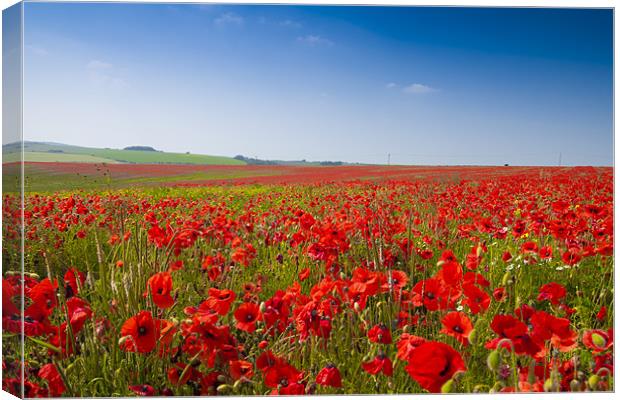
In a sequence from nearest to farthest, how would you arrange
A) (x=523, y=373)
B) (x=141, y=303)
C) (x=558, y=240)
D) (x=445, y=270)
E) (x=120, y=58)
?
(x=523, y=373) < (x=445, y=270) < (x=141, y=303) < (x=120, y=58) < (x=558, y=240)

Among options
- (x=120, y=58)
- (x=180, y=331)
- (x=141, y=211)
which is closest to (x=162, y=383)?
(x=180, y=331)

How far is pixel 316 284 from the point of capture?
2709 millimetres

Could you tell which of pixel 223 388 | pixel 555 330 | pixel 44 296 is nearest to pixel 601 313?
pixel 555 330

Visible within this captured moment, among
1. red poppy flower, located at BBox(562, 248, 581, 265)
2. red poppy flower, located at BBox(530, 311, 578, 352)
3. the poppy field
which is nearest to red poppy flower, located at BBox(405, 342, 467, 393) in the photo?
the poppy field

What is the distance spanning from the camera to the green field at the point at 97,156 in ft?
7.99

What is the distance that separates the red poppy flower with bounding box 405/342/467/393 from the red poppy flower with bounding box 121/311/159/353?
1.07m

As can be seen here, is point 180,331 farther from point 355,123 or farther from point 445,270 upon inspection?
point 355,123

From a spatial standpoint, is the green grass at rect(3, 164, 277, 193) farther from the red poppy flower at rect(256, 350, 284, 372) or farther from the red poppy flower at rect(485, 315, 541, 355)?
the red poppy flower at rect(485, 315, 541, 355)

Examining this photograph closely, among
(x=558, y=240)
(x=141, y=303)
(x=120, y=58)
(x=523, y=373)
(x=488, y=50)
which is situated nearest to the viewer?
(x=523, y=373)

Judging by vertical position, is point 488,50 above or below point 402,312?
above

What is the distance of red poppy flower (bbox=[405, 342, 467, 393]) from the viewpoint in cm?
163

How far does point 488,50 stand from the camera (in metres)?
2.85

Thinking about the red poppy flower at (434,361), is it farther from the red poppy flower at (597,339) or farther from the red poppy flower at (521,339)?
the red poppy flower at (597,339)

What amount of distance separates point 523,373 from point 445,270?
0.50 meters
